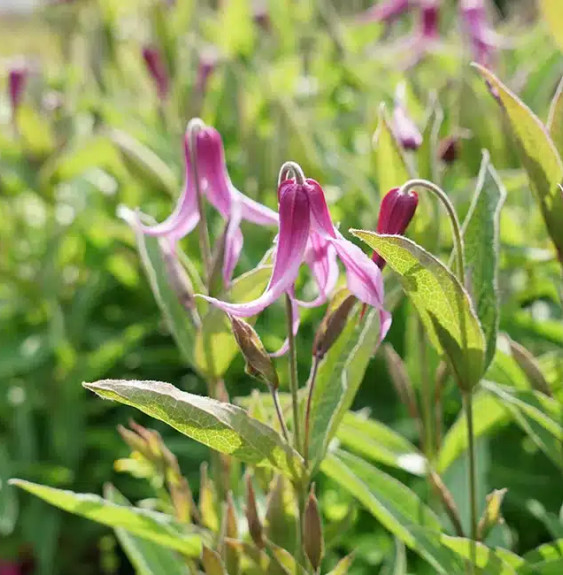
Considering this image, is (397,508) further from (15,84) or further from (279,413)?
(15,84)

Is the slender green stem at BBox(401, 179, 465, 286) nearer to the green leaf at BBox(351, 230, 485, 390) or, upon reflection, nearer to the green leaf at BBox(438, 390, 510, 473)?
the green leaf at BBox(351, 230, 485, 390)

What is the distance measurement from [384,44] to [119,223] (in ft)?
4.15

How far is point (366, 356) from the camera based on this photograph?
2.68 feet

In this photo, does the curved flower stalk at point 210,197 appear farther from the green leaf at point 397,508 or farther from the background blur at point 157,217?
the background blur at point 157,217

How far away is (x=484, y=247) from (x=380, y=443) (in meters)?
0.32

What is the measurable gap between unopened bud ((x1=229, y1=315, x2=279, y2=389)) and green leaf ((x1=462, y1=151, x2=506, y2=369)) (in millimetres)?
216

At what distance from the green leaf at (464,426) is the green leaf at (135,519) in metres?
0.32

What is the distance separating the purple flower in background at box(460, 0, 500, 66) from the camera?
5.64ft

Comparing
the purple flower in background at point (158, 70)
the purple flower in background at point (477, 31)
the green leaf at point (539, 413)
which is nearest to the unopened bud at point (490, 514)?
the green leaf at point (539, 413)

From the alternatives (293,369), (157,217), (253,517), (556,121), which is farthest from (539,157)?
(157,217)

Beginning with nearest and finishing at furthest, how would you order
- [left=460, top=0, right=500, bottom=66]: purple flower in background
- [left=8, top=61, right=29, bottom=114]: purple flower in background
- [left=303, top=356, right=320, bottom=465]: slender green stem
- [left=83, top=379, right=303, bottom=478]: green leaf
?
[left=83, top=379, right=303, bottom=478]: green leaf
[left=303, top=356, right=320, bottom=465]: slender green stem
[left=460, top=0, right=500, bottom=66]: purple flower in background
[left=8, top=61, right=29, bottom=114]: purple flower in background

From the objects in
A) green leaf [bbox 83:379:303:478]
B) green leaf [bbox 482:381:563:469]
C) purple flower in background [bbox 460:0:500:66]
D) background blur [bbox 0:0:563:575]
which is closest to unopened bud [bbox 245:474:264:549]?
green leaf [bbox 83:379:303:478]

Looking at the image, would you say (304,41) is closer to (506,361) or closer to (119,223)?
(119,223)

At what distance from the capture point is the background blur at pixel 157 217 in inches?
58.9
